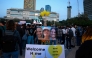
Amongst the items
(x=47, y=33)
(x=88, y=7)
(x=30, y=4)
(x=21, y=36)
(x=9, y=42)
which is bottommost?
(x=21, y=36)

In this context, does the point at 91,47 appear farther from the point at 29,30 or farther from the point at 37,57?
the point at 29,30

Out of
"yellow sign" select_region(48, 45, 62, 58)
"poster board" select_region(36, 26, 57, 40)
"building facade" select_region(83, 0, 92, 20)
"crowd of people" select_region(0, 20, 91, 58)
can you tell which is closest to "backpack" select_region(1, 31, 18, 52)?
"crowd of people" select_region(0, 20, 91, 58)

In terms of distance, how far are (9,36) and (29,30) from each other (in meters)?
7.32

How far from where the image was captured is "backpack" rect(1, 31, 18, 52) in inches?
191

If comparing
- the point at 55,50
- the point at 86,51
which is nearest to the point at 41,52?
the point at 55,50

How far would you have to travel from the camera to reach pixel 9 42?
16.0 feet

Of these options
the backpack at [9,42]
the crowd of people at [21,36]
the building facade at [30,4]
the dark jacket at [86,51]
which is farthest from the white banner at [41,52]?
the building facade at [30,4]

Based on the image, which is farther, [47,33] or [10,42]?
[47,33]

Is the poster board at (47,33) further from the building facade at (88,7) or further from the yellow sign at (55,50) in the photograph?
the building facade at (88,7)

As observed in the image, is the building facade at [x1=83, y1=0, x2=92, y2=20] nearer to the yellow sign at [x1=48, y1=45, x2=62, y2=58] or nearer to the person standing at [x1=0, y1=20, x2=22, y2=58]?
the yellow sign at [x1=48, y1=45, x2=62, y2=58]

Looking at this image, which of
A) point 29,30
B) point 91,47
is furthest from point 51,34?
point 91,47

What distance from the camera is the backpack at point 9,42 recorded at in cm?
484

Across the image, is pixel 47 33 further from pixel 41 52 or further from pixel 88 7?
pixel 88 7

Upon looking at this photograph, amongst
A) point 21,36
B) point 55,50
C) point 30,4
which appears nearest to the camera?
point 55,50
